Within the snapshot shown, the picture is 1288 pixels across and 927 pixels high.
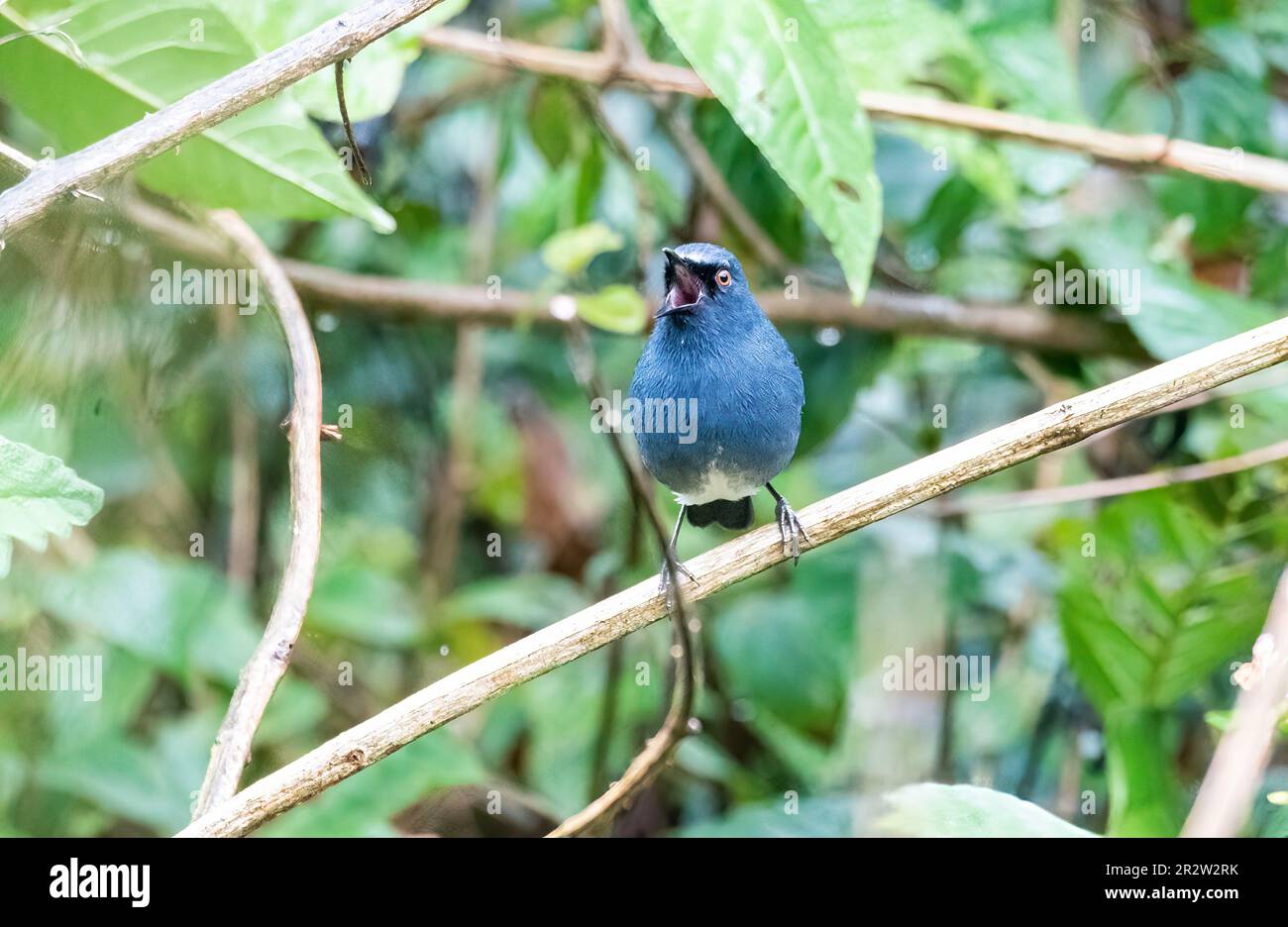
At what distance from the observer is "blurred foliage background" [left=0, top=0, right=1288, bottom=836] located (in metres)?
2.13

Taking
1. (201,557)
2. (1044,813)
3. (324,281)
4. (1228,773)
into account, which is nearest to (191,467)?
(201,557)

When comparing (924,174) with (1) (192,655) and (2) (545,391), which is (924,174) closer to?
(2) (545,391)

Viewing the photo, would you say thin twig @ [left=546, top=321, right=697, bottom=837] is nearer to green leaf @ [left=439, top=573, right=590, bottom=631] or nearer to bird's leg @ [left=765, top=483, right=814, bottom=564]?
bird's leg @ [left=765, top=483, right=814, bottom=564]

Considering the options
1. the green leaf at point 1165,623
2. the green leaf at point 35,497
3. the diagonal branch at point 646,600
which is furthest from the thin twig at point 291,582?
the green leaf at point 1165,623

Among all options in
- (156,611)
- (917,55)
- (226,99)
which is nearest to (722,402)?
(917,55)

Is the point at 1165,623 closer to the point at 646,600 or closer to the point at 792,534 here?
the point at 792,534

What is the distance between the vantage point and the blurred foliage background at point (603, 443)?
2.13m

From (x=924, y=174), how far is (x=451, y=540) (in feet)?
7.04

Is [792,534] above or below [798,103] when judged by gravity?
below

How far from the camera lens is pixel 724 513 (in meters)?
2.80

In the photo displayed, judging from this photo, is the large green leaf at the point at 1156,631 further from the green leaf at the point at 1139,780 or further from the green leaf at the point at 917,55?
the green leaf at the point at 917,55

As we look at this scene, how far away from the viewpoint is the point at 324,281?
3244mm

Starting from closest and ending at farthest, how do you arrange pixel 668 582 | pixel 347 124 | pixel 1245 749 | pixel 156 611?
pixel 1245 749
pixel 347 124
pixel 668 582
pixel 156 611

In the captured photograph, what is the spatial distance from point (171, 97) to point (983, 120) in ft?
5.73
